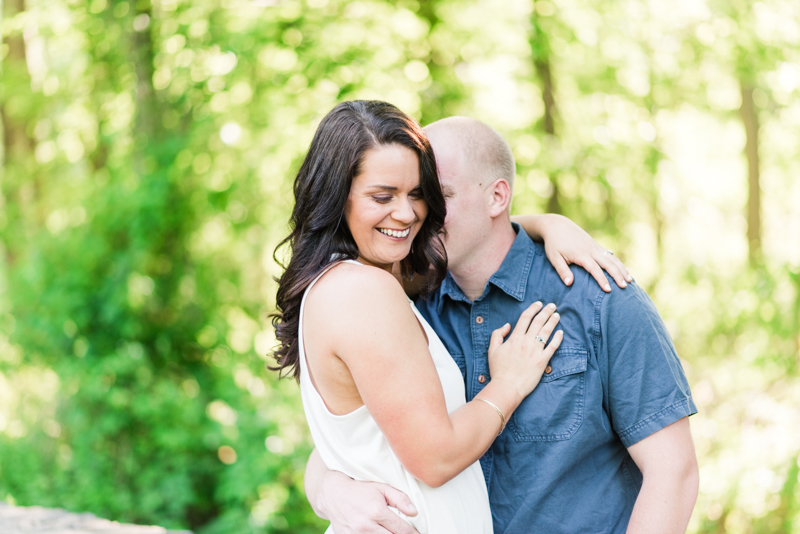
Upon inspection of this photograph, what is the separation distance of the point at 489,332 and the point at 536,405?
276 millimetres

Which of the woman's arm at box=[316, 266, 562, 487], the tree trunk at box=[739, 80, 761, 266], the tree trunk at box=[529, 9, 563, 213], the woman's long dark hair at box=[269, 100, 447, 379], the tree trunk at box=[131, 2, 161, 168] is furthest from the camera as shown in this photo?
the tree trunk at box=[739, 80, 761, 266]

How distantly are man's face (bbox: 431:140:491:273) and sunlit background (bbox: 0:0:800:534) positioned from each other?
225cm

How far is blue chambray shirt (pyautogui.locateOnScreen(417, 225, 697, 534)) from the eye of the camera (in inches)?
65.5

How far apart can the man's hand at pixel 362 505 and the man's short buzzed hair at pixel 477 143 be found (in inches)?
38.8

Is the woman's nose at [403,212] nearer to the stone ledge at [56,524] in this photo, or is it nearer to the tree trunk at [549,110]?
the stone ledge at [56,524]

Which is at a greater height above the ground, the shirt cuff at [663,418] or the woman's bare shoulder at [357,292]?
the woman's bare shoulder at [357,292]

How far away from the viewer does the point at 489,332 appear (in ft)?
6.35

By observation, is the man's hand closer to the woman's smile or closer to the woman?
the woman

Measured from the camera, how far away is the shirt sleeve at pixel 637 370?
64.6 inches

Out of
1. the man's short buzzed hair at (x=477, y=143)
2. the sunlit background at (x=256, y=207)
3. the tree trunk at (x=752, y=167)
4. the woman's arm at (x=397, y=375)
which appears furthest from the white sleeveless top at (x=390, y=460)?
the tree trunk at (x=752, y=167)

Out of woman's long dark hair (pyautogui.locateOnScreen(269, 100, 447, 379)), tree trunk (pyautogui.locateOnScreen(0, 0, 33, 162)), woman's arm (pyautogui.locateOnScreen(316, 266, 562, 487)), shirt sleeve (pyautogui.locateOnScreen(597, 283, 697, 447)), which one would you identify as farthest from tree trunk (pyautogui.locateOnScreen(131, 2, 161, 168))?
shirt sleeve (pyautogui.locateOnScreen(597, 283, 697, 447))

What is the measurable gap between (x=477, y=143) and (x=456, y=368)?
28.6 inches

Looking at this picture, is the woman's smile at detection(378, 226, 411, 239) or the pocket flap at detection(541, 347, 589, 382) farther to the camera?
the pocket flap at detection(541, 347, 589, 382)

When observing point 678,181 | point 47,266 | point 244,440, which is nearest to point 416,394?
point 244,440
